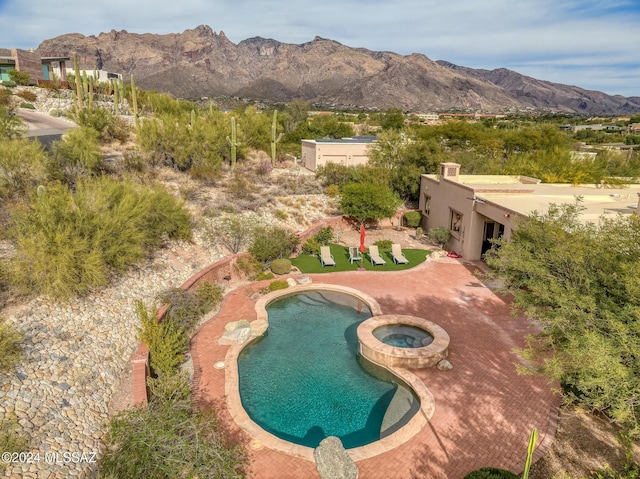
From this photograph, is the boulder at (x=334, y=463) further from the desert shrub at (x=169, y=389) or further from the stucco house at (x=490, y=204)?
the stucco house at (x=490, y=204)

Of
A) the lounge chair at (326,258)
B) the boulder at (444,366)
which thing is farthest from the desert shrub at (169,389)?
the lounge chair at (326,258)

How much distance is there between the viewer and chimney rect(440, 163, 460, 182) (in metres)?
23.0

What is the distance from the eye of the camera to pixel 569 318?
307 inches

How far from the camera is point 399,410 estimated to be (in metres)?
9.78

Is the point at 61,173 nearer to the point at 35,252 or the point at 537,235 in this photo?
the point at 35,252

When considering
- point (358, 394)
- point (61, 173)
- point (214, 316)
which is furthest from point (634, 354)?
point (61, 173)

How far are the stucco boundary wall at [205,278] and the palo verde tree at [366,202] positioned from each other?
1.66m

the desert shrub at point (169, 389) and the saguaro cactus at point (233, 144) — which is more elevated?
the saguaro cactus at point (233, 144)

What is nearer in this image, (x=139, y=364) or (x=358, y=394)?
(x=139, y=364)

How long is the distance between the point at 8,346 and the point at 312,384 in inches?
281

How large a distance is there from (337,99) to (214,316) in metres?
191

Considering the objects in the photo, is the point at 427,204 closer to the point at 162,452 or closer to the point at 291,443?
the point at 291,443

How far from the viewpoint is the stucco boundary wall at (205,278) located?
9.15 metres

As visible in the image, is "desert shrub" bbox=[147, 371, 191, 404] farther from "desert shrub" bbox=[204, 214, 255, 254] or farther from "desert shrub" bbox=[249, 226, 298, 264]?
"desert shrub" bbox=[204, 214, 255, 254]
